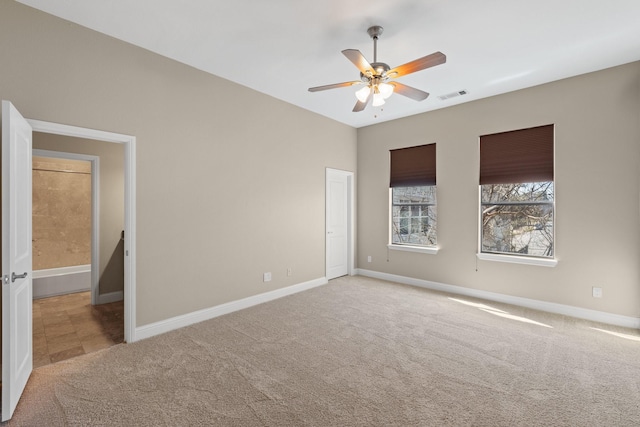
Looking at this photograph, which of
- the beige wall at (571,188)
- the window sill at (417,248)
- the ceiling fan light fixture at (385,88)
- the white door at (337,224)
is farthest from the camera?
the white door at (337,224)

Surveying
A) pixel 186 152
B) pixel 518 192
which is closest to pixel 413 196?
pixel 518 192

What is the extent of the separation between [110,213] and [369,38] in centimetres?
442

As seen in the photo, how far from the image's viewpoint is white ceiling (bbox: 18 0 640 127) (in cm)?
251

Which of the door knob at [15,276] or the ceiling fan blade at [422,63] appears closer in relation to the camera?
the door knob at [15,276]

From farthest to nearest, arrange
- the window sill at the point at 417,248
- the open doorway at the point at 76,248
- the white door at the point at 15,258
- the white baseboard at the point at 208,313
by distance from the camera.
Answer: the window sill at the point at 417,248
the open doorway at the point at 76,248
the white baseboard at the point at 208,313
the white door at the point at 15,258

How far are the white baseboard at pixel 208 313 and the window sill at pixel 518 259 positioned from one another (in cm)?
286

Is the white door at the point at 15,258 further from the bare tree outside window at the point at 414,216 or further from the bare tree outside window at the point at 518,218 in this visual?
the bare tree outside window at the point at 518,218

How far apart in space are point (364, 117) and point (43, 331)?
17.9 ft

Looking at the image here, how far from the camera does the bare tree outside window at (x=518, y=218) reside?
4.13 meters

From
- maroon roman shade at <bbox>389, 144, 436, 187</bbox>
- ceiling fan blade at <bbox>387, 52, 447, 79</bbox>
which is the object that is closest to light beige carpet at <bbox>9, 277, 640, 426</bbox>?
maroon roman shade at <bbox>389, 144, 436, 187</bbox>

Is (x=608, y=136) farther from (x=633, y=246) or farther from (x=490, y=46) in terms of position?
(x=490, y=46)

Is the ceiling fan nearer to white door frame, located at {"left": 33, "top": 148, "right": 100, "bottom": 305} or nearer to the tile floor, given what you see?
the tile floor

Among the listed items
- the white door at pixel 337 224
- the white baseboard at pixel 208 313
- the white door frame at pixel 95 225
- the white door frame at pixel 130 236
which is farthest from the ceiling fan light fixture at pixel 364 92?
the white door frame at pixel 95 225

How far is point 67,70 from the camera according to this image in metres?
2.71
